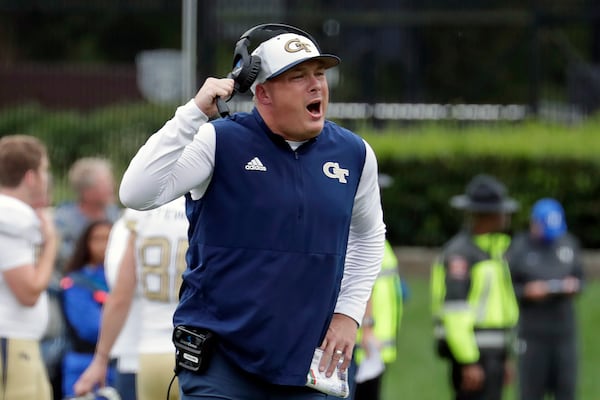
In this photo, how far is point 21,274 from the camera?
721 cm

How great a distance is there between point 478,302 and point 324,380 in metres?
5.35

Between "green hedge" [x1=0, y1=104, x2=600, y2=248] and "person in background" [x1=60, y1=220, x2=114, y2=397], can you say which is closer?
"person in background" [x1=60, y1=220, x2=114, y2=397]

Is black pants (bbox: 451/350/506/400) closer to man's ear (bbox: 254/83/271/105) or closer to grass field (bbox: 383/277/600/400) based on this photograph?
grass field (bbox: 383/277/600/400)

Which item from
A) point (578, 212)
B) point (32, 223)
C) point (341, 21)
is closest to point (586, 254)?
point (578, 212)

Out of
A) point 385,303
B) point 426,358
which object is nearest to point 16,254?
point 385,303

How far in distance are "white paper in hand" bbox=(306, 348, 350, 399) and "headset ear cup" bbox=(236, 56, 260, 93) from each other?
101cm

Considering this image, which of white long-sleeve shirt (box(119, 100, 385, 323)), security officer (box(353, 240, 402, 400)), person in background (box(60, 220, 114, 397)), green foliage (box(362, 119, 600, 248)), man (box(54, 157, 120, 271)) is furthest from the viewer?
green foliage (box(362, 119, 600, 248))

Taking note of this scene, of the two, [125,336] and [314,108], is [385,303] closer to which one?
[125,336]

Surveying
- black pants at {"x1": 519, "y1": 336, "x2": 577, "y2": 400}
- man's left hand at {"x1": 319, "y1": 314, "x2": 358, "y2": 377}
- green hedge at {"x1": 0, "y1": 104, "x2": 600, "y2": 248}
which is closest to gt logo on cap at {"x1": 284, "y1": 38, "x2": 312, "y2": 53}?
man's left hand at {"x1": 319, "y1": 314, "x2": 358, "y2": 377}

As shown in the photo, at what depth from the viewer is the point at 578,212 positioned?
19.7 meters

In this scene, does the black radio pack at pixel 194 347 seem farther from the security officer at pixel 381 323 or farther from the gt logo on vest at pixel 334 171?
the security officer at pixel 381 323

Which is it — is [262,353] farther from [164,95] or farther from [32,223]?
[164,95]

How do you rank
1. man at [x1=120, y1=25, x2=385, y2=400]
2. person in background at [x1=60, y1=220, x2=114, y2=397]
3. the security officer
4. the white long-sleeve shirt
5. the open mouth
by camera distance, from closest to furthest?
the white long-sleeve shirt, man at [x1=120, y1=25, x2=385, y2=400], the open mouth, person in background at [x1=60, y1=220, x2=114, y2=397], the security officer

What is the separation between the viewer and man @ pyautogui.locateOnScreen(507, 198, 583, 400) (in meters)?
11.7
